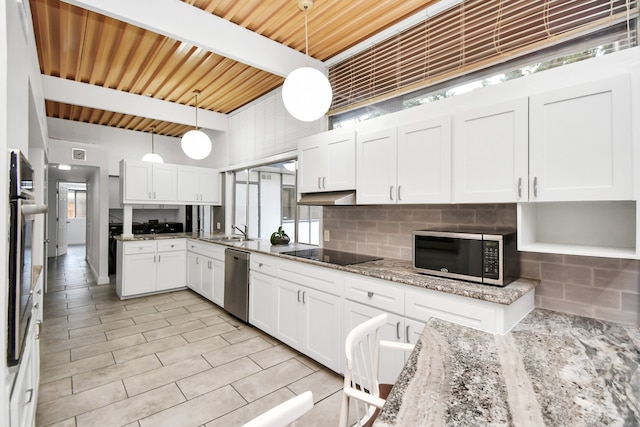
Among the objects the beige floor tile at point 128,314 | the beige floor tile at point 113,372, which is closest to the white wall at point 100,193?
the beige floor tile at point 128,314

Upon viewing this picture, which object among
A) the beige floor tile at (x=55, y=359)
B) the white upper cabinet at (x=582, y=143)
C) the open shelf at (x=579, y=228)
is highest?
the white upper cabinet at (x=582, y=143)

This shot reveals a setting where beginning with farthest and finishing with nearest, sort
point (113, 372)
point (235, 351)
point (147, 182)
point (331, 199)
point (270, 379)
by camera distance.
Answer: point (147, 182)
point (235, 351)
point (331, 199)
point (113, 372)
point (270, 379)

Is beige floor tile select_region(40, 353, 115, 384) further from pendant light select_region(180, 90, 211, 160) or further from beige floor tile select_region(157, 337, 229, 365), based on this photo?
pendant light select_region(180, 90, 211, 160)

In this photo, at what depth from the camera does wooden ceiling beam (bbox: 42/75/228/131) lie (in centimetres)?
391

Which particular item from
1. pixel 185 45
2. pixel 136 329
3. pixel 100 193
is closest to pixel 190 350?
pixel 136 329

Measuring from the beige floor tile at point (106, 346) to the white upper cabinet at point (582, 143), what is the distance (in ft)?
12.2

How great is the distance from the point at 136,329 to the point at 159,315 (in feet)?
1.47

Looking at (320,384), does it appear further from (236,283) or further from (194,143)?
(194,143)

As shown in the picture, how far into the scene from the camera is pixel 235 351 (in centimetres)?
292

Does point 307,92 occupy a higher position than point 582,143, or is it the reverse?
point 307,92

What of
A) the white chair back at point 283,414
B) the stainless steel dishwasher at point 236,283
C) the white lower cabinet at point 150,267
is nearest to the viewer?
the white chair back at point 283,414

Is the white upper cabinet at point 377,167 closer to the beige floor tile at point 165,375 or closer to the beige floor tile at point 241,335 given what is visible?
the beige floor tile at point 241,335

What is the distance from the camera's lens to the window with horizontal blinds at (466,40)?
1.85 metres

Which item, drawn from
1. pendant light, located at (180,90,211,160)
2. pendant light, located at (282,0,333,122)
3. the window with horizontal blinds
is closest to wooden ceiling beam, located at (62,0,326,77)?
the window with horizontal blinds
